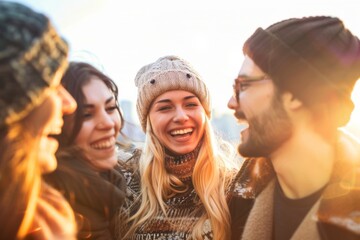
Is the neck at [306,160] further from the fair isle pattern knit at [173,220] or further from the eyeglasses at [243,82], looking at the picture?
the fair isle pattern knit at [173,220]

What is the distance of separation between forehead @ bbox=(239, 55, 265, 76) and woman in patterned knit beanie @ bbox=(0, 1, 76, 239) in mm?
1078

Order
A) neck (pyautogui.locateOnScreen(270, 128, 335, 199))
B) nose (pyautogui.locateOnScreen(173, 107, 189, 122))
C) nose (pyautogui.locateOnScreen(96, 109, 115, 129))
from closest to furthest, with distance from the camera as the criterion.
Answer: neck (pyautogui.locateOnScreen(270, 128, 335, 199)) → nose (pyautogui.locateOnScreen(96, 109, 115, 129)) → nose (pyautogui.locateOnScreen(173, 107, 189, 122))

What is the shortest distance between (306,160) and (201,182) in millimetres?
1341

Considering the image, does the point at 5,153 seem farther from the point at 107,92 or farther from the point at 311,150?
the point at 311,150

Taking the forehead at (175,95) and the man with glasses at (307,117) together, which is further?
the forehead at (175,95)

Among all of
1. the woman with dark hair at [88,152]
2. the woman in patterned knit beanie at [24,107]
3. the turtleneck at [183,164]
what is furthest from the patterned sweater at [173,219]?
the woman in patterned knit beanie at [24,107]

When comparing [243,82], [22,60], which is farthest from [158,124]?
[22,60]

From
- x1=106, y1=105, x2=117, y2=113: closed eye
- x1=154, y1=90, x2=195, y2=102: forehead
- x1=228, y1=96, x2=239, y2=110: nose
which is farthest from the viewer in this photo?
x1=154, y1=90, x2=195, y2=102: forehead

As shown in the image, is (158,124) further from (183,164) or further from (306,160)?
(306,160)

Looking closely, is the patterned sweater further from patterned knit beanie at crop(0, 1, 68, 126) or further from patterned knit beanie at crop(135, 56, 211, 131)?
patterned knit beanie at crop(0, 1, 68, 126)

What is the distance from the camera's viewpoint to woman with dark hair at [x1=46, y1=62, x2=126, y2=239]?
2645 millimetres

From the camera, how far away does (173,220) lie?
10.5ft

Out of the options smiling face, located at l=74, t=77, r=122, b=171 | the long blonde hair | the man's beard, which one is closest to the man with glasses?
the man's beard

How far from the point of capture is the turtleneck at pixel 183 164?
351cm
